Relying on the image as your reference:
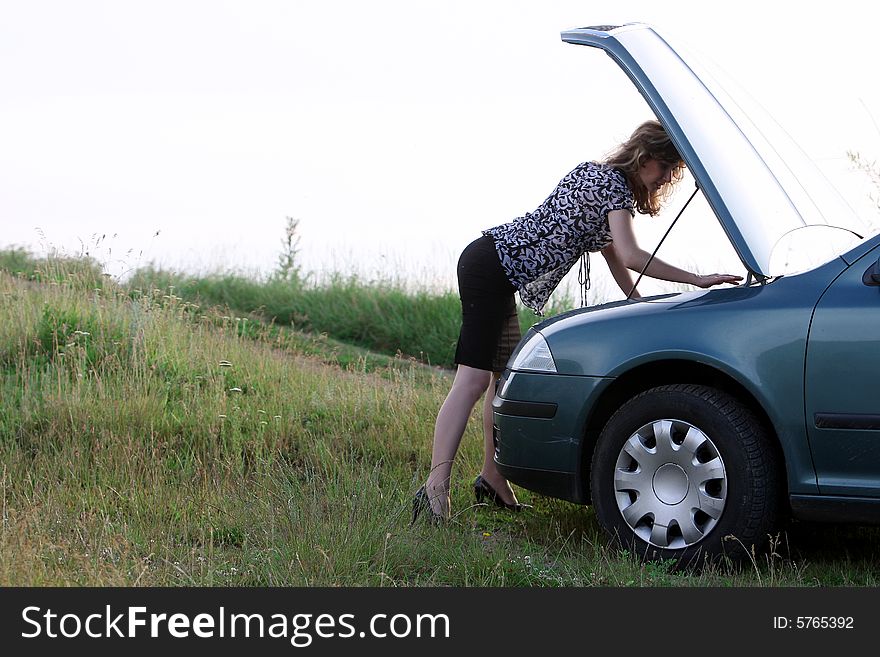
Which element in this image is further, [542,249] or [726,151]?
[542,249]

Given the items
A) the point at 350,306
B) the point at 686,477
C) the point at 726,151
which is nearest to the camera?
the point at 686,477

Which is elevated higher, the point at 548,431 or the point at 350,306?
the point at 350,306

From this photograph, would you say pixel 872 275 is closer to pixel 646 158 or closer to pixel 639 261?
pixel 639 261

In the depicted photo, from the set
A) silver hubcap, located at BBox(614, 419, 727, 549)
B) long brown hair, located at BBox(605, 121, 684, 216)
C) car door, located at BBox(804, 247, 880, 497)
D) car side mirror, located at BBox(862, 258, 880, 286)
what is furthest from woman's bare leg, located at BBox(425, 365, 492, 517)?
car side mirror, located at BBox(862, 258, 880, 286)

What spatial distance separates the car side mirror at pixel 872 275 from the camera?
411 centimetres

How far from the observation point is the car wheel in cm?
429

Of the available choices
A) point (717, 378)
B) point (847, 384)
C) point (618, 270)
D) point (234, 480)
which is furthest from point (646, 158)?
point (234, 480)

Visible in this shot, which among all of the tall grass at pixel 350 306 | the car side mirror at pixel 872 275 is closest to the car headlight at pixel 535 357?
the car side mirror at pixel 872 275

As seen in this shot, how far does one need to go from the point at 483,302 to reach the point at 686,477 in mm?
1383

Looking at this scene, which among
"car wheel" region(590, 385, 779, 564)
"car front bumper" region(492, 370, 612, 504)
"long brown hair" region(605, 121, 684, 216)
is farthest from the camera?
"long brown hair" region(605, 121, 684, 216)

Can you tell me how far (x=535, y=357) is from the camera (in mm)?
4840

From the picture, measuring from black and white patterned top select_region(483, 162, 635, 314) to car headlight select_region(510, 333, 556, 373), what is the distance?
1.49 ft

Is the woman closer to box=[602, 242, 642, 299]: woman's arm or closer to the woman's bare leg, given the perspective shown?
the woman's bare leg

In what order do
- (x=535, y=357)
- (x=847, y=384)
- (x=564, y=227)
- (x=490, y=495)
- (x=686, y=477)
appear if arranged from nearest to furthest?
(x=847, y=384)
(x=686, y=477)
(x=535, y=357)
(x=564, y=227)
(x=490, y=495)
